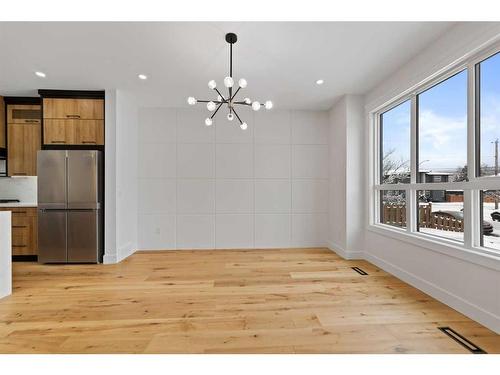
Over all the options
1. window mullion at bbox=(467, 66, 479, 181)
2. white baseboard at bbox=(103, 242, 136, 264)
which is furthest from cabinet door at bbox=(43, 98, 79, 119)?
window mullion at bbox=(467, 66, 479, 181)

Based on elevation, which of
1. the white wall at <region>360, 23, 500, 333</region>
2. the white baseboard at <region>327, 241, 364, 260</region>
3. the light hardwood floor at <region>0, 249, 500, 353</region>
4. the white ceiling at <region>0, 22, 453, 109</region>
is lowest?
the light hardwood floor at <region>0, 249, 500, 353</region>

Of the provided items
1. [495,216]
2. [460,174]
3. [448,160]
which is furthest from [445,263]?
[448,160]

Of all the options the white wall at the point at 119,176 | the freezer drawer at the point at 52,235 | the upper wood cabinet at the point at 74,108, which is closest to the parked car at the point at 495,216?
the white wall at the point at 119,176

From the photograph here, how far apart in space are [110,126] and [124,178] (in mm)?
902

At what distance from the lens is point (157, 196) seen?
5.00 metres

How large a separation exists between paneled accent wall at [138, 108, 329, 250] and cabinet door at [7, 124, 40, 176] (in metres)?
1.76

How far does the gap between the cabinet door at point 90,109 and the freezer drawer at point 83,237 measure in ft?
5.20

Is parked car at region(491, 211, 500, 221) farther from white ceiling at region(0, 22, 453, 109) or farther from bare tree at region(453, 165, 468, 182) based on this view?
white ceiling at region(0, 22, 453, 109)

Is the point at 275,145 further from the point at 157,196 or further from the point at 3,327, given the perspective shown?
the point at 3,327

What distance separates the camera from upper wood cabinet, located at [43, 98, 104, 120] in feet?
13.8

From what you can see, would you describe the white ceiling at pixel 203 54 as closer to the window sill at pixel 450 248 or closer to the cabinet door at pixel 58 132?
the cabinet door at pixel 58 132

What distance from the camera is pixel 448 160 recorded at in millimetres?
2846

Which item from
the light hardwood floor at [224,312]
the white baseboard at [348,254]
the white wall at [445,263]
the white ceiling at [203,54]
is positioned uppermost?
the white ceiling at [203,54]

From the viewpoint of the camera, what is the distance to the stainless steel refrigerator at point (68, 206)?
406 centimetres
